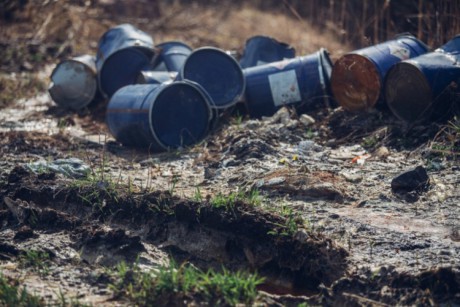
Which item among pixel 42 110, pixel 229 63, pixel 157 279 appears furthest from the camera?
pixel 42 110

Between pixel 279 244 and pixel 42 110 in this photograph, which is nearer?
pixel 279 244

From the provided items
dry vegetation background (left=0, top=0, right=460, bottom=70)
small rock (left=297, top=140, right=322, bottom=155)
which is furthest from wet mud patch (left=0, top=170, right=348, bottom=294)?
dry vegetation background (left=0, top=0, right=460, bottom=70)

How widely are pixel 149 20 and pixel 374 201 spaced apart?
676 cm

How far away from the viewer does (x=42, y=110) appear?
23.4 ft

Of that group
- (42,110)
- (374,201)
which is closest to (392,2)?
(42,110)

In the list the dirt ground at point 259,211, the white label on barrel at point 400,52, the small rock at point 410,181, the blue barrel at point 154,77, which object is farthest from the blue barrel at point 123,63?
the small rock at point 410,181

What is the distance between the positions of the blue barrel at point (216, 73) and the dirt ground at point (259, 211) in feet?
0.76

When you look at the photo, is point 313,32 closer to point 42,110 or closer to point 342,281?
point 42,110

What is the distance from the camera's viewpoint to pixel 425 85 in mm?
5336

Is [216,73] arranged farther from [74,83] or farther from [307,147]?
[74,83]

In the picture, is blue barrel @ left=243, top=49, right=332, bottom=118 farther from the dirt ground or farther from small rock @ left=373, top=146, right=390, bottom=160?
small rock @ left=373, top=146, right=390, bottom=160

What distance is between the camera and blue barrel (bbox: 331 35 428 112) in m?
5.71

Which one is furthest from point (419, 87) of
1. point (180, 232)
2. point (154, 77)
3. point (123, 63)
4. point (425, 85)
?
point (123, 63)

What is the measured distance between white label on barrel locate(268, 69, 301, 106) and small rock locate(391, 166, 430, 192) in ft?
6.47
